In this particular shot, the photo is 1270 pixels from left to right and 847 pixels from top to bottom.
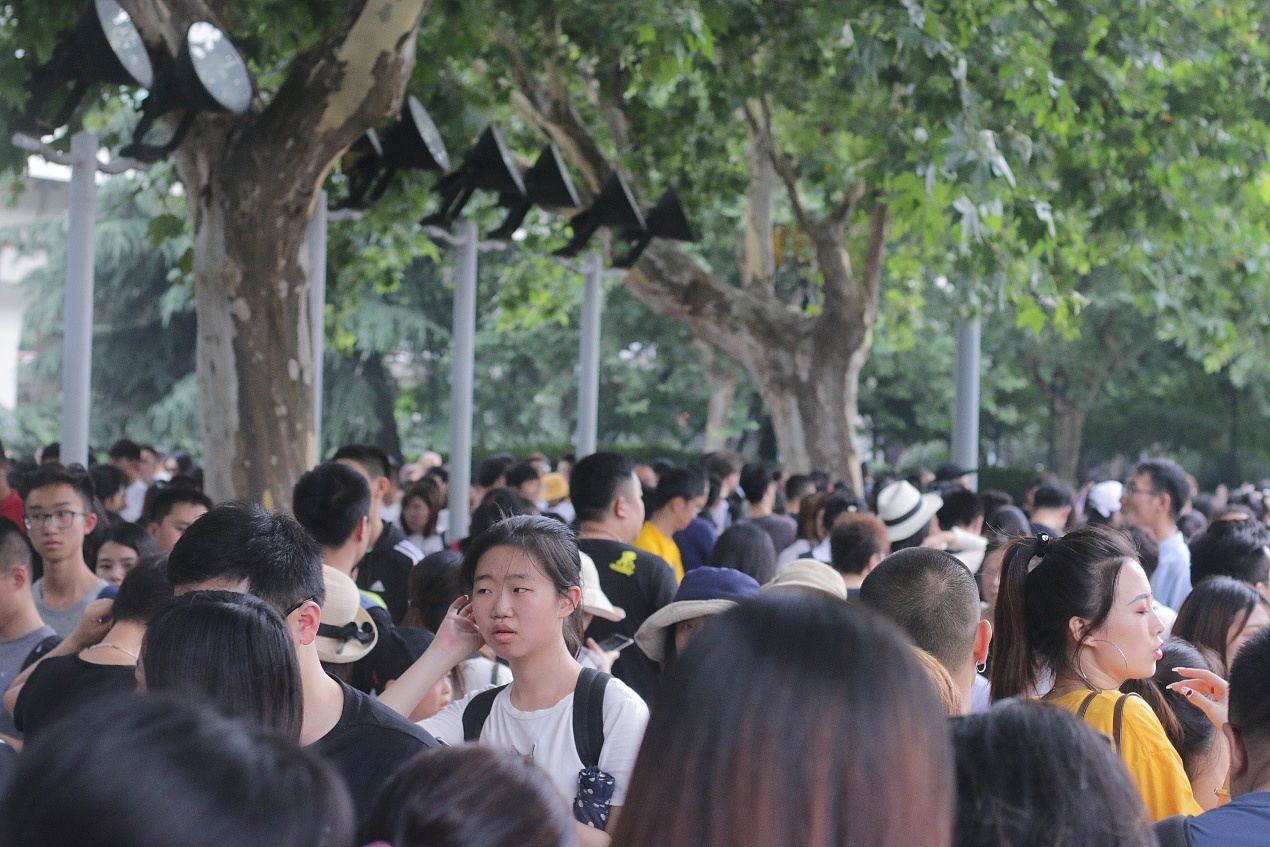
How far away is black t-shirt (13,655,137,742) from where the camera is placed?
3.33m

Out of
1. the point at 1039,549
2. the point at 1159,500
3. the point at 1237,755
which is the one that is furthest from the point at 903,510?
the point at 1237,755

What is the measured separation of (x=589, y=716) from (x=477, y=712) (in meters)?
0.39

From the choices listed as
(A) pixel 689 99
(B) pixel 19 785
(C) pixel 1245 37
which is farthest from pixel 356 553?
(C) pixel 1245 37

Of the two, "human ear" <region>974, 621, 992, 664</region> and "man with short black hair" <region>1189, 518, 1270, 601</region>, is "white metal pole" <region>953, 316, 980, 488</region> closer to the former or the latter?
"man with short black hair" <region>1189, 518, 1270, 601</region>

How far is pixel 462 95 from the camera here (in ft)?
33.1

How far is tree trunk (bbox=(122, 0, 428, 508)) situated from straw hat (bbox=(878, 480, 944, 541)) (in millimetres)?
3186

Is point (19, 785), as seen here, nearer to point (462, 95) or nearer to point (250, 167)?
point (250, 167)

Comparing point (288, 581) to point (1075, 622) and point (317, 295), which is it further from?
point (317, 295)

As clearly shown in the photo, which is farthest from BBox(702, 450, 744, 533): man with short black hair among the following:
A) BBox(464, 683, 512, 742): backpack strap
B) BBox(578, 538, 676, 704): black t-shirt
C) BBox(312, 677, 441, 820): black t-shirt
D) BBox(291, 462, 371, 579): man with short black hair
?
BBox(312, 677, 441, 820): black t-shirt

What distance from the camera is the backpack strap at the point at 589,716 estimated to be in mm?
3129

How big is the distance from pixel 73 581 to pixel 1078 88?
7098 millimetres

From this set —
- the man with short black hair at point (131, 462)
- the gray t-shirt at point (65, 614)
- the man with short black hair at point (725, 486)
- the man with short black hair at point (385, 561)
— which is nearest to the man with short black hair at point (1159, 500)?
the man with short black hair at point (725, 486)

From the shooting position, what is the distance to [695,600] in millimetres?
4156

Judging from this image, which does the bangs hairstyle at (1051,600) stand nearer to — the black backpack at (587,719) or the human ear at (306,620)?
the black backpack at (587,719)
